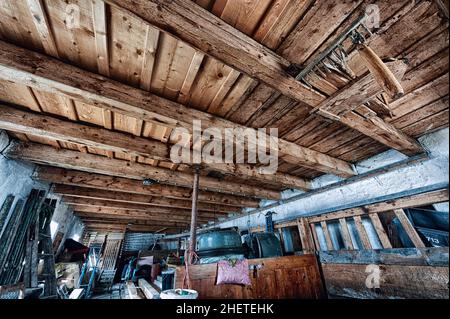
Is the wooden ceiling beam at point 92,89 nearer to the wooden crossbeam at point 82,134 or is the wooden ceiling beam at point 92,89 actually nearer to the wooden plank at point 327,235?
the wooden crossbeam at point 82,134

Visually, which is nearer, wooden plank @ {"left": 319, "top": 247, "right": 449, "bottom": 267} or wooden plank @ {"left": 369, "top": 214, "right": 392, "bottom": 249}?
wooden plank @ {"left": 319, "top": 247, "right": 449, "bottom": 267}

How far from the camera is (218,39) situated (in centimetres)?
143

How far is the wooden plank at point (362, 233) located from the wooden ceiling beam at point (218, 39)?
2550mm

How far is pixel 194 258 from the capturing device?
2.47 m

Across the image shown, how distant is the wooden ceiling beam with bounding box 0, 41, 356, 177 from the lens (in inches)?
66.8

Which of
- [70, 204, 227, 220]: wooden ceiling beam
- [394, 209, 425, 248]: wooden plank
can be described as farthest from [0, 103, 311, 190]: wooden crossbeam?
[70, 204, 227, 220]: wooden ceiling beam

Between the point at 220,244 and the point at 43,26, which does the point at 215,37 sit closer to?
the point at 43,26

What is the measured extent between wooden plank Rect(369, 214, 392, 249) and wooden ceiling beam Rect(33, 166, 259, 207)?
312 cm

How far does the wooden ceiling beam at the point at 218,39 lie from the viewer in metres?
1.27

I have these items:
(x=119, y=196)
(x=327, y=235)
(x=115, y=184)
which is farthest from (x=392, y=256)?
(x=119, y=196)

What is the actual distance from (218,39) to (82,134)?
2274 millimetres

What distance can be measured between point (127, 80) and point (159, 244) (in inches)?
473

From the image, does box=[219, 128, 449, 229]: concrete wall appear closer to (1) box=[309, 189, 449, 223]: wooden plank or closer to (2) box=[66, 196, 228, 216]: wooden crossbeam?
(1) box=[309, 189, 449, 223]: wooden plank
